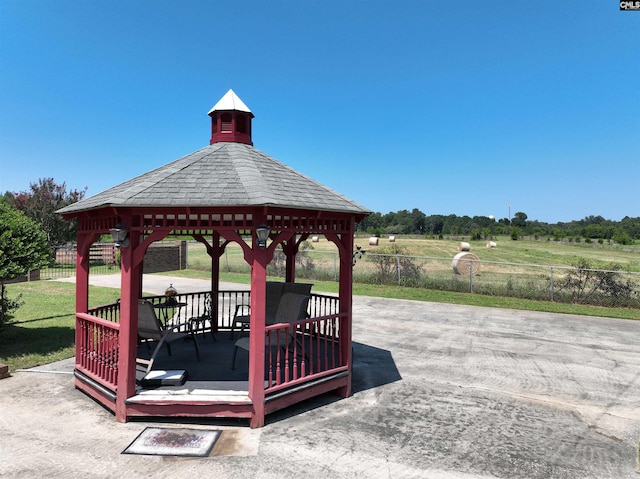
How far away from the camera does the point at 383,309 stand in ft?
42.0

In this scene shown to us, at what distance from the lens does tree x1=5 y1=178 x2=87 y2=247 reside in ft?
76.8

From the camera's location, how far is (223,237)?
16.3ft

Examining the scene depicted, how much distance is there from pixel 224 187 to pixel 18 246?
4.65 meters

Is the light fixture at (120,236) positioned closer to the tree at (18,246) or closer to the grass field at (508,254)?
the tree at (18,246)

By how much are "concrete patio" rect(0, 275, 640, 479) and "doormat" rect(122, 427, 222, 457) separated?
10 cm

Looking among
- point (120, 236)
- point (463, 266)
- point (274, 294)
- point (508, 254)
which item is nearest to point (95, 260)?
point (274, 294)

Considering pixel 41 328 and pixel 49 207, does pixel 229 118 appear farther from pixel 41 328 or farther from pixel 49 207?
pixel 49 207

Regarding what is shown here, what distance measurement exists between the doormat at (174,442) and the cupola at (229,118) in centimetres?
460

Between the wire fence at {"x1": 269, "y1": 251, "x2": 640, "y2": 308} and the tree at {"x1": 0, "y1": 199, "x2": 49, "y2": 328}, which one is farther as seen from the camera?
the wire fence at {"x1": 269, "y1": 251, "x2": 640, "y2": 308}

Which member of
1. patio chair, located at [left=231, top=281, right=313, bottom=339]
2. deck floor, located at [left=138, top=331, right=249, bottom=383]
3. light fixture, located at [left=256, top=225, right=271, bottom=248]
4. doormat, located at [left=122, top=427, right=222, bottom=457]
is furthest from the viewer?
patio chair, located at [left=231, top=281, right=313, bottom=339]

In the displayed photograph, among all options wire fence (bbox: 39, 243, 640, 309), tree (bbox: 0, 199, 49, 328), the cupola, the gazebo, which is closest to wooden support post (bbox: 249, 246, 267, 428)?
the gazebo

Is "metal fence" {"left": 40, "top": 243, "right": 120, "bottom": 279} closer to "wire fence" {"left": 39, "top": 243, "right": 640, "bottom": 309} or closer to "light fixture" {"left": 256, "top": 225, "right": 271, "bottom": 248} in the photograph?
"wire fence" {"left": 39, "top": 243, "right": 640, "bottom": 309}

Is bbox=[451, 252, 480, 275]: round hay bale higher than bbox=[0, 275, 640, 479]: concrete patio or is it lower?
higher

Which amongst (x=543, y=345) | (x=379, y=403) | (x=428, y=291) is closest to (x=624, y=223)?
(x=428, y=291)
